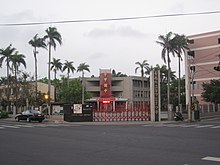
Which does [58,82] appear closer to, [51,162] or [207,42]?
[207,42]

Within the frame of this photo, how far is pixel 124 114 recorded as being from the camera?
131 feet

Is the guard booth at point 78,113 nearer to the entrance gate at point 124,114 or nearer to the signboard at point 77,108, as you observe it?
the signboard at point 77,108

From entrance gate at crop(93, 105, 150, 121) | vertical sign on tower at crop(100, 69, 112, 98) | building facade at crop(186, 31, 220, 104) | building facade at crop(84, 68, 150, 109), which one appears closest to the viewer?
entrance gate at crop(93, 105, 150, 121)

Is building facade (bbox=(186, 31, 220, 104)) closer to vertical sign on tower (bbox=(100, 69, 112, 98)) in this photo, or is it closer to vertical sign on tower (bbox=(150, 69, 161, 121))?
vertical sign on tower (bbox=(100, 69, 112, 98))

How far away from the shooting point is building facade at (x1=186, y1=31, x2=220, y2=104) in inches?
2751

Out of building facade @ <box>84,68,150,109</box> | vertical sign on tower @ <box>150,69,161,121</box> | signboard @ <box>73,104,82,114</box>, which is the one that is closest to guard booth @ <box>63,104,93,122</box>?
signboard @ <box>73,104,82,114</box>

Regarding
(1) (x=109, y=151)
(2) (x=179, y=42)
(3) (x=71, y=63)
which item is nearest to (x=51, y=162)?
(1) (x=109, y=151)

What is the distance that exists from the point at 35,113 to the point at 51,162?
28.8m

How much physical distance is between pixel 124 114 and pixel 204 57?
3859cm

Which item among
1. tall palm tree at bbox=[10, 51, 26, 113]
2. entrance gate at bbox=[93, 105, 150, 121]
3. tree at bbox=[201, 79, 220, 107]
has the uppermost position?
tall palm tree at bbox=[10, 51, 26, 113]

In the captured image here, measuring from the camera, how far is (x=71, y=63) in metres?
90.5

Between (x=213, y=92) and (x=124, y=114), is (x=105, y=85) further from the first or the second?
(x=124, y=114)

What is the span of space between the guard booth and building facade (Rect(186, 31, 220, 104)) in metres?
36.0

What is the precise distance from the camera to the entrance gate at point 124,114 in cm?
3962
